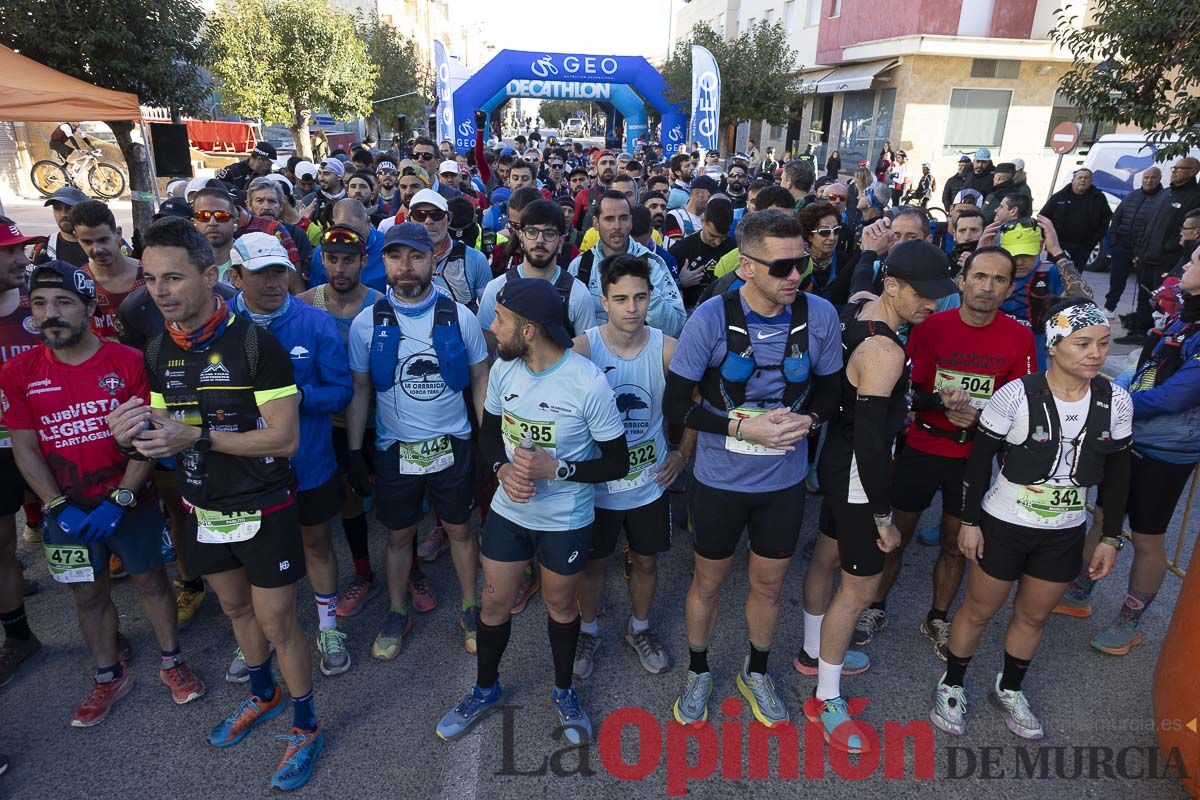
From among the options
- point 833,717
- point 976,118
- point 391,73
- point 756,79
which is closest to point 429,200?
point 833,717

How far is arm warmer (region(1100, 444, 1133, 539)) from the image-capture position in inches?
116

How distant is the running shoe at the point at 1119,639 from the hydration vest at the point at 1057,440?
1398 mm

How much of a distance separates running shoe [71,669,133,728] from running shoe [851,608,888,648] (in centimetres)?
370

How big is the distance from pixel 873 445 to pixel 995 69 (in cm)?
3075

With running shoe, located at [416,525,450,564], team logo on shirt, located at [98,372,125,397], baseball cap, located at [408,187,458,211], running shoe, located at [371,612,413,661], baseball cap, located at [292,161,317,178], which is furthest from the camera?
baseball cap, located at [292,161,317,178]

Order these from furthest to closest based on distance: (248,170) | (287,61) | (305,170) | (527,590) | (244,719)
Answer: (287,61), (248,170), (305,170), (527,590), (244,719)

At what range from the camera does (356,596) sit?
164 inches

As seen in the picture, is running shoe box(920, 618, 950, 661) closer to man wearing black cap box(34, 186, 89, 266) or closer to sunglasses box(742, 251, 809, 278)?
sunglasses box(742, 251, 809, 278)

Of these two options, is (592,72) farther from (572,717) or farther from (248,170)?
(572,717)

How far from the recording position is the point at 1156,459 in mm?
3490

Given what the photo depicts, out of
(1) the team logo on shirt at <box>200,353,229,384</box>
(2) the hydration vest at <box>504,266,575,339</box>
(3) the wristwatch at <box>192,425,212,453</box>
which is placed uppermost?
(2) the hydration vest at <box>504,266,575,339</box>

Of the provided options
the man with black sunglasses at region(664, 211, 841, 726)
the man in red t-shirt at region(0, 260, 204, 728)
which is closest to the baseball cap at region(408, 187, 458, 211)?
the man in red t-shirt at region(0, 260, 204, 728)

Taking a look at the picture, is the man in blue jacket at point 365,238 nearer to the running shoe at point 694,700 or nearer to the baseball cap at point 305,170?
the running shoe at point 694,700

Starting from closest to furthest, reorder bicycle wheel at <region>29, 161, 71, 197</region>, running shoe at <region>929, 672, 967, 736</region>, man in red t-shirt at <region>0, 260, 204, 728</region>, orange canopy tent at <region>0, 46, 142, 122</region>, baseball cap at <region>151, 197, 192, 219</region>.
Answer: man in red t-shirt at <region>0, 260, 204, 728</region>, running shoe at <region>929, 672, 967, 736</region>, baseball cap at <region>151, 197, 192, 219</region>, orange canopy tent at <region>0, 46, 142, 122</region>, bicycle wheel at <region>29, 161, 71, 197</region>
